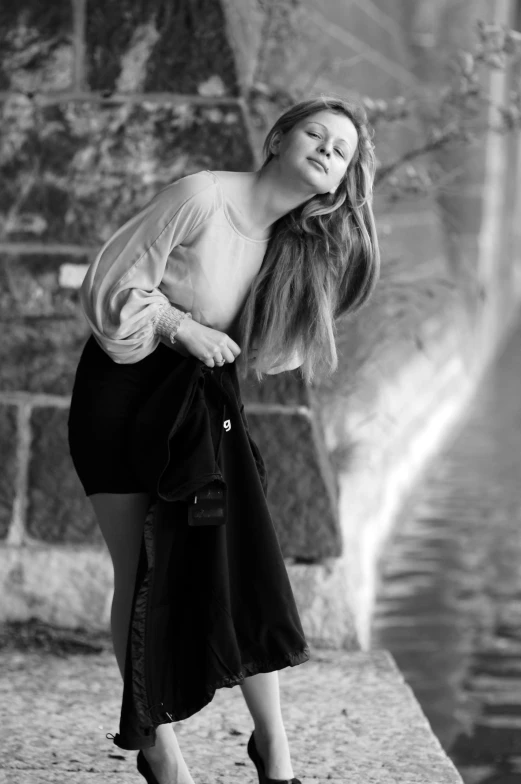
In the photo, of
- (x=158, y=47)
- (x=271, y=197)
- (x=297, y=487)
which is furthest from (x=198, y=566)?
(x=158, y=47)

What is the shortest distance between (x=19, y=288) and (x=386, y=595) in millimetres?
1766

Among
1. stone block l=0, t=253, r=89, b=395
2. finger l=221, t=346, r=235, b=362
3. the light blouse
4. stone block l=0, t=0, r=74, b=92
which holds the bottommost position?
stone block l=0, t=253, r=89, b=395

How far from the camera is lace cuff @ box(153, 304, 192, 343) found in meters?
2.09

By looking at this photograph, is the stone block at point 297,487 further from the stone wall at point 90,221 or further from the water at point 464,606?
the water at point 464,606

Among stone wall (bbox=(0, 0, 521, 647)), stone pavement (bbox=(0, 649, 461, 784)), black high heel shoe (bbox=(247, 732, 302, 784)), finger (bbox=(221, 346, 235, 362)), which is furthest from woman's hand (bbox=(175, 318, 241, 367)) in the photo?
stone wall (bbox=(0, 0, 521, 647))

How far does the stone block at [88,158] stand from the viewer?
10.8 ft

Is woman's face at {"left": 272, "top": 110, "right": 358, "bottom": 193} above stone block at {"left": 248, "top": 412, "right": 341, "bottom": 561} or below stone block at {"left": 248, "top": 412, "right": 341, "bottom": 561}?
above

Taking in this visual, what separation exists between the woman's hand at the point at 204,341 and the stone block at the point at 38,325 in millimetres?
1261

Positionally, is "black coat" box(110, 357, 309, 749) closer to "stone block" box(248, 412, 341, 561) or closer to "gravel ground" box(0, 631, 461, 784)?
"gravel ground" box(0, 631, 461, 784)

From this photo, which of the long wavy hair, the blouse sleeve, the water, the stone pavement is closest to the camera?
the blouse sleeve

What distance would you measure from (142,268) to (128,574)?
0.58m

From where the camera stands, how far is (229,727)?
2.81m

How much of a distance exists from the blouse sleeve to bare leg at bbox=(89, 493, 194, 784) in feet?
0.95

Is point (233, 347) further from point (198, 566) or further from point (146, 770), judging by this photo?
point (146, 770)
